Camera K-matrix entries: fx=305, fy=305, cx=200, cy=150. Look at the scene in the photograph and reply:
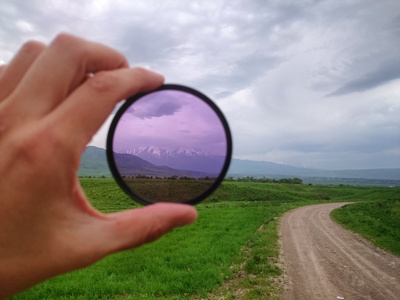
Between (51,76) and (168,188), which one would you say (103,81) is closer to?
(51,76)

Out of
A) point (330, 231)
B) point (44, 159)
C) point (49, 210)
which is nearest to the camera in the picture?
point (44, 159)

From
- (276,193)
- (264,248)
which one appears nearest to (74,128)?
(264,248)

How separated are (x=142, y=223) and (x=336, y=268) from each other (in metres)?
12.9

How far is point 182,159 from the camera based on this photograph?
3127 millimetres

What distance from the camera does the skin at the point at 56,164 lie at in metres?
1.63

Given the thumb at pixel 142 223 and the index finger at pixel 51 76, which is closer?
the index finger at pixel 51 76

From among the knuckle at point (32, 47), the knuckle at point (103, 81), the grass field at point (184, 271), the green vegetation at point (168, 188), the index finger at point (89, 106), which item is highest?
the knuckle at point (32, 47)

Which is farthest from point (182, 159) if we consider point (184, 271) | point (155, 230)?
point (184, 271)

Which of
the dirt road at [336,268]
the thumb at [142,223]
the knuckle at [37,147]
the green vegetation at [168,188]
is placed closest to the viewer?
the knuckle at [37,147]

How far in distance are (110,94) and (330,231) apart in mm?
22906

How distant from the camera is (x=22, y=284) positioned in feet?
5.87

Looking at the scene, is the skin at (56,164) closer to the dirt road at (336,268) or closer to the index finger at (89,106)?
the index finger at (89,106)

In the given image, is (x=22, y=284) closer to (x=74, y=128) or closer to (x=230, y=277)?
(x=74, y=128)

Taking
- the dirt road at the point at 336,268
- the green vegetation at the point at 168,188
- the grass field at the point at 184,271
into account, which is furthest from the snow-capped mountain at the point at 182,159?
the dirt road at the point at 336,268
